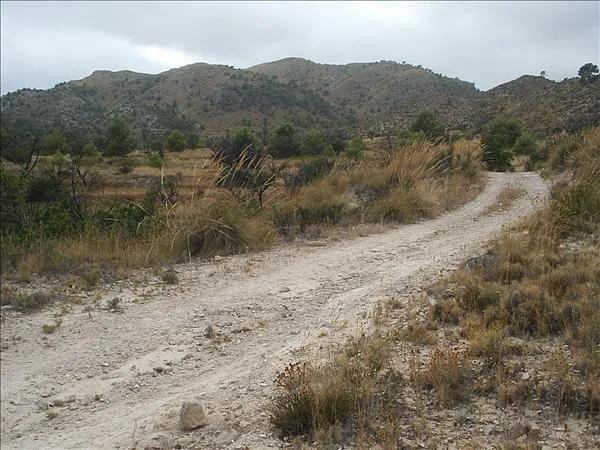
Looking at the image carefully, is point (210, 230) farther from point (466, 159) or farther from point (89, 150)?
point (89, 150)

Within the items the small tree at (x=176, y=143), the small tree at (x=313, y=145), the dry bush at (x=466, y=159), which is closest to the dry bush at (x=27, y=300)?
the dry bush at (x=466, y=159)

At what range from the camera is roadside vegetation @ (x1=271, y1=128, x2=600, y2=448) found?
3.52 metres

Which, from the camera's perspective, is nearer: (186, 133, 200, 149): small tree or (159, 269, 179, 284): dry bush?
(159, 269, 179, 284): dry bush

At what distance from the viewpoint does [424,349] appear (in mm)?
4672

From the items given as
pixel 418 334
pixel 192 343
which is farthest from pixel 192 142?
pixel 418 334

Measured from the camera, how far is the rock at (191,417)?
382 cm

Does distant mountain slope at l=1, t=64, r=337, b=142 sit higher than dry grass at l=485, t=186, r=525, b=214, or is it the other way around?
distant mountain slope at l=1, t=64, r=337, b=142

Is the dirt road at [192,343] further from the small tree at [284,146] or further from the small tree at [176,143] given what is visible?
the small tree at [176,143]

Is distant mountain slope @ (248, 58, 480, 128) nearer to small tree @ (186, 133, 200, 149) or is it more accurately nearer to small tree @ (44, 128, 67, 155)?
small tree @ (186, 133, 200, 149)

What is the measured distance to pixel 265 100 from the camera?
92.6m

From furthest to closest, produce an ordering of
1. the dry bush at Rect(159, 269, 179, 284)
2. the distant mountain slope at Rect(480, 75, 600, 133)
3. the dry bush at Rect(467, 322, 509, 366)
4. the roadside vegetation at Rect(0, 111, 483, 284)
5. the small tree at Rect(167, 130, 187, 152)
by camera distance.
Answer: the small tree at Rect(167, 130, 187, 152) → the distant mountain slope at Rect(480, 75, 600, 133) → the roadside vegetation at Rect(0, 111, 483, 284) → the dry bush at Rect(159, 269, 179, 284) → the dry bush at Rect(467, 322, 509, 366)

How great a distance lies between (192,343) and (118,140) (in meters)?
51.1

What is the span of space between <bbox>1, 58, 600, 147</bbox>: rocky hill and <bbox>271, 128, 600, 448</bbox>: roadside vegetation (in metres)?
39.7

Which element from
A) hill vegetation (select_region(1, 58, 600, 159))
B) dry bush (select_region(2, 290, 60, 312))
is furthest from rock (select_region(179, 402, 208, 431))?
hill vegetation (select_region(1, 58, 600, 159))
